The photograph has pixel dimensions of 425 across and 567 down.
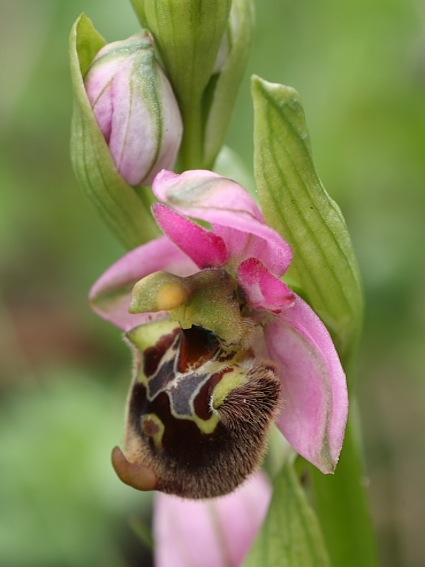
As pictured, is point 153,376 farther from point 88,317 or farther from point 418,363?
point 88,317

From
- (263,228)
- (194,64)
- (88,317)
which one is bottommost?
(88,317)

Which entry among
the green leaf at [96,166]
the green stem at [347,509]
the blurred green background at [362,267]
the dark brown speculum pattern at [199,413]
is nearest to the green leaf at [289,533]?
the green stem at [347,509]

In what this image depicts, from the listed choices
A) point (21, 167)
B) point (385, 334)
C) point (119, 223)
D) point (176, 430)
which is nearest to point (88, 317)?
point (21, 167)

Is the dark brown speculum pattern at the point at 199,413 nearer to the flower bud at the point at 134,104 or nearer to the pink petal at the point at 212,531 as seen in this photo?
the flower bud at the point at 134,104

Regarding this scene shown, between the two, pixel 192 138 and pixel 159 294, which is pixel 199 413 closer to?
pixel 159 294

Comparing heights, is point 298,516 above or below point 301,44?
below

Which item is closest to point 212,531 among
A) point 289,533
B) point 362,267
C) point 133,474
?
point 289,533
